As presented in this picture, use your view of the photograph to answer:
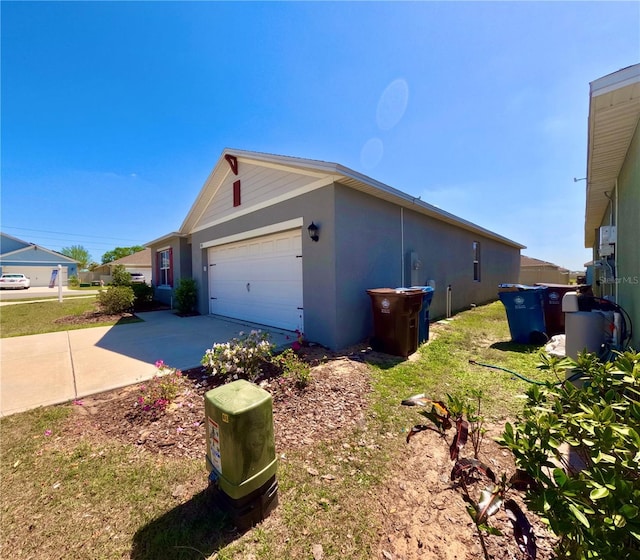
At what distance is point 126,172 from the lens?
1504cm

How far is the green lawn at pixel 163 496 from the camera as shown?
5.46ft

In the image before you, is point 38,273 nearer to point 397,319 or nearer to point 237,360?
point 237,360

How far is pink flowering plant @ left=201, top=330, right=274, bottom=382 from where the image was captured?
3.85m

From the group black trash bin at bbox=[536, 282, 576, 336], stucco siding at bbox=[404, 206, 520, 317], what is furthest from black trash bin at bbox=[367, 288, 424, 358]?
black trash bin at bbox=[536, 282, 576, 336]

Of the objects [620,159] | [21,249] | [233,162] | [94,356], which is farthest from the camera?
[21,249]

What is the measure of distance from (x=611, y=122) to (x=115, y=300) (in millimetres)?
14382

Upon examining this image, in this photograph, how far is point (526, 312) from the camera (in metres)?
5.78

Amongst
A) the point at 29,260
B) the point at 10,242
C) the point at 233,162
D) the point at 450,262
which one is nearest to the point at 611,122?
the point at 450,262

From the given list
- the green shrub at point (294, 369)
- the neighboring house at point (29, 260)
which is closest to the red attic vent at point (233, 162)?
the green shrub at point (294, 369)

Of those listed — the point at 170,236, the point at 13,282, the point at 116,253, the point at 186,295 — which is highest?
the point at 116,253

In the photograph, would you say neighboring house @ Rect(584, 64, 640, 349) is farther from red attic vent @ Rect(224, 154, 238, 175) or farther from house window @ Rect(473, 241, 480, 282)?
red attic vent @ Rect(224, 154, 238, 175)

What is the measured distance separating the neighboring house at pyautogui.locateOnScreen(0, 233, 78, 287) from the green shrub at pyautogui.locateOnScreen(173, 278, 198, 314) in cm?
3530

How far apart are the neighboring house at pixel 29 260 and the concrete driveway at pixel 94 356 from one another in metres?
→ 37.3

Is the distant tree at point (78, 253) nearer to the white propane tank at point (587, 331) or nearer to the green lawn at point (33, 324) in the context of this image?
the green lawn at point (33, 324)
